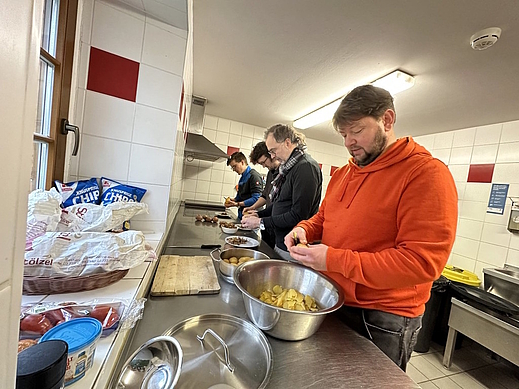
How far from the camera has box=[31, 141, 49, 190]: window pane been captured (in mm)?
903

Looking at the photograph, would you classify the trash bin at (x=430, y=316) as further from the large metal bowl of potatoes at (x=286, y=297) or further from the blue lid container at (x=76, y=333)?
the blue lid container at (x=76, y=333)

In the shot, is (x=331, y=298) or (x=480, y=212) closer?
(x=331, y=298)

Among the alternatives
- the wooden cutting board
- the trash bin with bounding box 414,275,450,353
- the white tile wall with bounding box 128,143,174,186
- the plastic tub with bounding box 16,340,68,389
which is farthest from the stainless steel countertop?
the trash bin with bounding box 414,275,450,353

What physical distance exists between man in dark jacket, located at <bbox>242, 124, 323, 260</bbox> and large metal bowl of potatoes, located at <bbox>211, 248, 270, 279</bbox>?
0.42 m

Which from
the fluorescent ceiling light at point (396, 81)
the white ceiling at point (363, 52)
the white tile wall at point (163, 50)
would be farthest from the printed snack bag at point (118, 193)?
the fluorescent ceiling light at point (396, 81)

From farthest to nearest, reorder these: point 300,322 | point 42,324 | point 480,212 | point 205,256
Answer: point 480,212, point 205,256, point 300,322, point 42,324

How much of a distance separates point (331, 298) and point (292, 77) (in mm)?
1823

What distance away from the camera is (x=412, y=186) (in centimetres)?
68

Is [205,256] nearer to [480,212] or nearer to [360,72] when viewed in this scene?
[360,72]

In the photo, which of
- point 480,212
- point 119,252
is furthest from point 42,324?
point 480,212

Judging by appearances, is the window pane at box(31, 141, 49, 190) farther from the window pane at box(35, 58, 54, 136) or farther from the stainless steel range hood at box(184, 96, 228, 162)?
the stainless steel range hood at box(184, 96, 228, 162)

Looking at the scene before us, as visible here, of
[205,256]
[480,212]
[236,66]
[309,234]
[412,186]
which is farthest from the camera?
[480,212]

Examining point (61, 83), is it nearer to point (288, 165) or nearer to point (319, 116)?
point (288, 165)

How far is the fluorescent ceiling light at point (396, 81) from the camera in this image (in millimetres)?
1638
